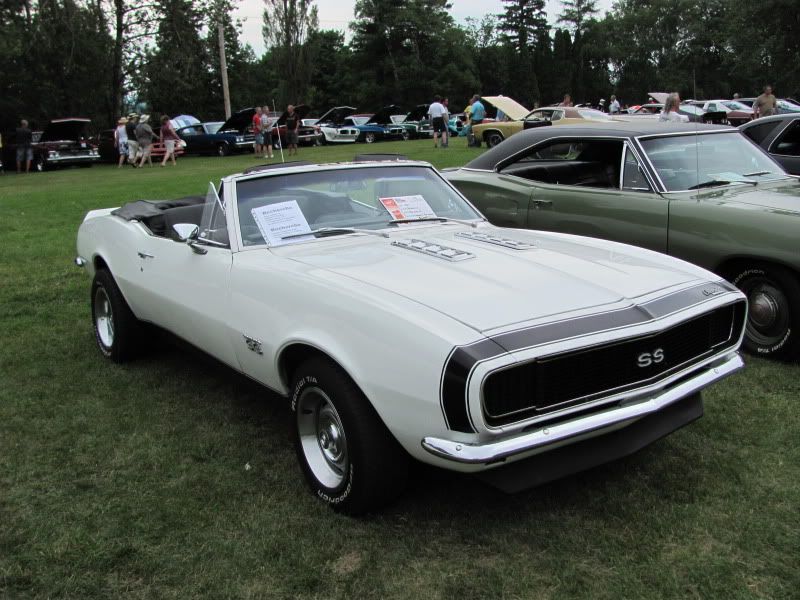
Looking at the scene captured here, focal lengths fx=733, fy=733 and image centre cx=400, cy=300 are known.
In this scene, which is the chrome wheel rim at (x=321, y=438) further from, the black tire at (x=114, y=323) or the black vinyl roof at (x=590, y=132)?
the black vinyl roof at (x=590, y=132)

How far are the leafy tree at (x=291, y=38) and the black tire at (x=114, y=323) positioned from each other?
43.7 m

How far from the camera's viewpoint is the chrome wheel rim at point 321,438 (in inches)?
117

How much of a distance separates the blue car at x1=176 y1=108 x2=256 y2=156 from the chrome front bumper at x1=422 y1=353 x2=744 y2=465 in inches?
950

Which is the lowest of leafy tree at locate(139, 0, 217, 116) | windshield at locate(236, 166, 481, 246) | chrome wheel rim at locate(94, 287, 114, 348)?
chrome wheel rim at locate(94, 287, 114, 348)

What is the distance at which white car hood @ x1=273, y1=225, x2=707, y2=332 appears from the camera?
8.80ft

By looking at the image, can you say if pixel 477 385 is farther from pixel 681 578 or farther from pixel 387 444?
pixel 681 578

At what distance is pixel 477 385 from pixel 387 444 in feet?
1.83

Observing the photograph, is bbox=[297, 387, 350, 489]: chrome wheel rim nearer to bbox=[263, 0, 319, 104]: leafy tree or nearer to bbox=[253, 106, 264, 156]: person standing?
bbox=[253, 106, 264, 156]: person standing

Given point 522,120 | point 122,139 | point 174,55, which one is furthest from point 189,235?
point 174,55

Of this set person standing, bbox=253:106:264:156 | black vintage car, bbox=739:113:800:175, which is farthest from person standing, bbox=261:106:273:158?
black vintage car, bbox=739:113:800:175

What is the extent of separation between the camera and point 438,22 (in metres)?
55.7

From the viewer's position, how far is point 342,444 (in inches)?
115

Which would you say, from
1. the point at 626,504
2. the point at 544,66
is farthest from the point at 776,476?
the point at 544,66

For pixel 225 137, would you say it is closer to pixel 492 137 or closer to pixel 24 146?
pixel 24 146
